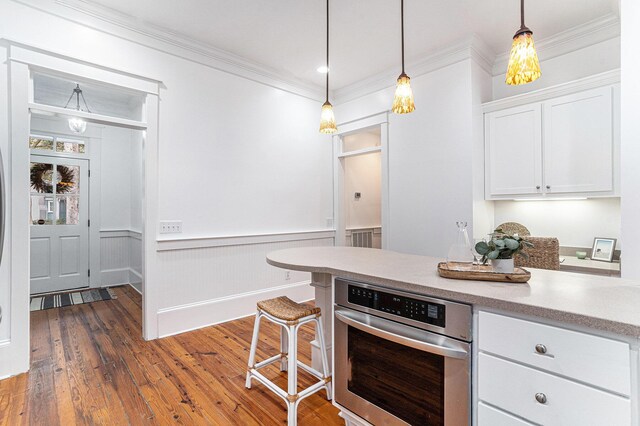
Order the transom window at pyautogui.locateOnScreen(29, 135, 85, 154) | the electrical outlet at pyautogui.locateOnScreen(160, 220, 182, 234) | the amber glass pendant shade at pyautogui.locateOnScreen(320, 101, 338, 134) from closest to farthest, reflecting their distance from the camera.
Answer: the amber glass pendant shade at pyautogui.locateOnScreen(320, 101, 338, 134) < the electrical outlet at pyautogui.locateOnScreen(160, 220, 182, 234) < the transom window at pyautogui.locateOnScreen(29, 135, 85, 154)

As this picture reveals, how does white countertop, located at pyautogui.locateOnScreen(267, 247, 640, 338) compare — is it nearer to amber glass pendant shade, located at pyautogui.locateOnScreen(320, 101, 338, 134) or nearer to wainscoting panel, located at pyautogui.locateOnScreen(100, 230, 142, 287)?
amber glass pendant shade, located at pyautogui.locateOnScreen(320, 101, 338, 134)

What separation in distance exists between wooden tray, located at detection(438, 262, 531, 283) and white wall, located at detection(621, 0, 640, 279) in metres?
0.94

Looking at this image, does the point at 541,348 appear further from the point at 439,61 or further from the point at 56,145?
the point at 56,145

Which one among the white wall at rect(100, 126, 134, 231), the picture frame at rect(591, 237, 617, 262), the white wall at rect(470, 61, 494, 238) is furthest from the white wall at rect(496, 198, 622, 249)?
the white wall at rect(100, 126, 134, 231)

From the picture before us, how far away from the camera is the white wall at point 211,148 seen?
2.67m

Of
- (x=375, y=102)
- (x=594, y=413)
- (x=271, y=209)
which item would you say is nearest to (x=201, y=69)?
(x=271, y=209)

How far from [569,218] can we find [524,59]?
2473 millimetres

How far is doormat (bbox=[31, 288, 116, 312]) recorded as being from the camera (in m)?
3.98

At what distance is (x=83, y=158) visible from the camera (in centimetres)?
473

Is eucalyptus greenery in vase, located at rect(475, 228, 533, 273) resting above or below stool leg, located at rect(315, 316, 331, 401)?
above

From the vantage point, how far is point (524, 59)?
1378 millimetres

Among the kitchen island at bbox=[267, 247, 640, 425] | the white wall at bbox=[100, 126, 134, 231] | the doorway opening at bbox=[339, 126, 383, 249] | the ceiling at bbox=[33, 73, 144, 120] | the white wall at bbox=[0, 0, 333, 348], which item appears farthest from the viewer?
the white wall at bbox=[100, 126, 134, 231]

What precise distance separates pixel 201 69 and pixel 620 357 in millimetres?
3787

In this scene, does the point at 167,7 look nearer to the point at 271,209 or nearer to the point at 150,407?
the point at 271,209
